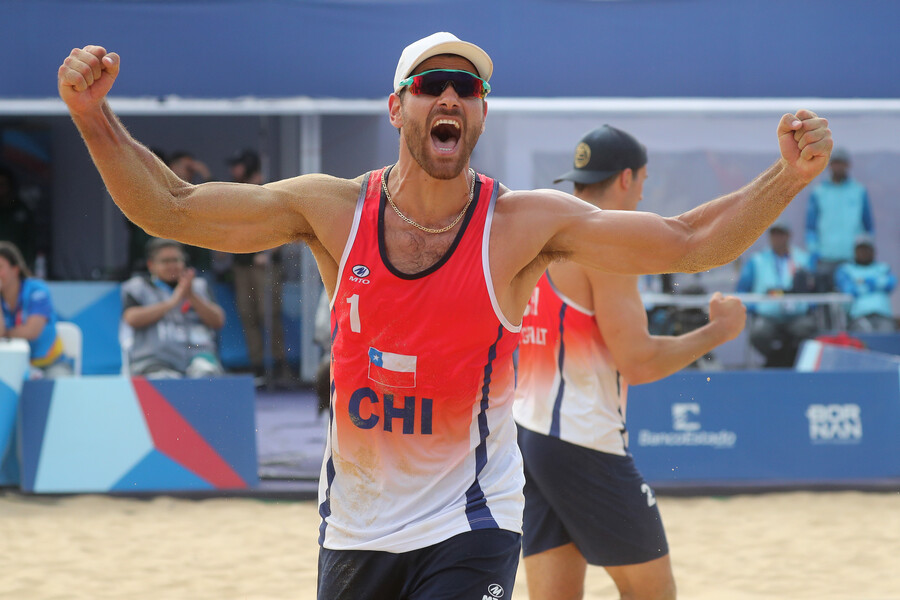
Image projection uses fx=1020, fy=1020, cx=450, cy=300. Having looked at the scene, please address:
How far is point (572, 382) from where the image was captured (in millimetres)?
3555

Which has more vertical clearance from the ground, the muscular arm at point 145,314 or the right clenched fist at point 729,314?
the right clenched fist at point 729,314

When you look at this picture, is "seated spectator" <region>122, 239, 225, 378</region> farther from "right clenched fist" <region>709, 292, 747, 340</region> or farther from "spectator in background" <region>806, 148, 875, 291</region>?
"spectator in background" <region>806, 148, 875, 291</region>

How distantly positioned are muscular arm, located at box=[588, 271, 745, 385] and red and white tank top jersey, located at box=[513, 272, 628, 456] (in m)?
0.06

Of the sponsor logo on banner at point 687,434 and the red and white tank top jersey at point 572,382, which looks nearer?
the red and white tank top jersey at point 572,382

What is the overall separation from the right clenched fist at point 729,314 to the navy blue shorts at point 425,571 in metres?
1.46

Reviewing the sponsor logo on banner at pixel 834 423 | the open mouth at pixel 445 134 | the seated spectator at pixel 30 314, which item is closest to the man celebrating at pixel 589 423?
the open mouth at pixel 445 134

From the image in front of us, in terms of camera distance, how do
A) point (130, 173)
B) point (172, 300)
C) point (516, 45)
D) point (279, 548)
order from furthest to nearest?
1. point (516, 45)
2. point (172, 300)
3. point (279, 548)
4. point (130, 173)

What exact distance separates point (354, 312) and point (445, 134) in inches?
19.9

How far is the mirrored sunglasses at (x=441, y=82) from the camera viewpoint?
252cm

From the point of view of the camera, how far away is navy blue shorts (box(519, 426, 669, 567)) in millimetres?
3408

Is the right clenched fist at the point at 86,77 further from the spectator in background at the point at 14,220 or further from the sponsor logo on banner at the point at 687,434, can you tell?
the spectator in background at the point at 14,220

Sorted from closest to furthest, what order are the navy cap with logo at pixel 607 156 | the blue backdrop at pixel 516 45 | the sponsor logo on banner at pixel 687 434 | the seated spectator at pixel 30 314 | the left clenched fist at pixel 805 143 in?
the left clenched fist at pixel 805 143, the navy cap with logo at pixel 607 156, the sponsor logo on banner at pixel 687 434, the seated spectator at pixel 30 314, the blue backdrop at pixel 516 45

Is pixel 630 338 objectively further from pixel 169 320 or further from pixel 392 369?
pixel 169 320

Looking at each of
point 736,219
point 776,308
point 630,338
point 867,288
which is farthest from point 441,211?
point 867,288
